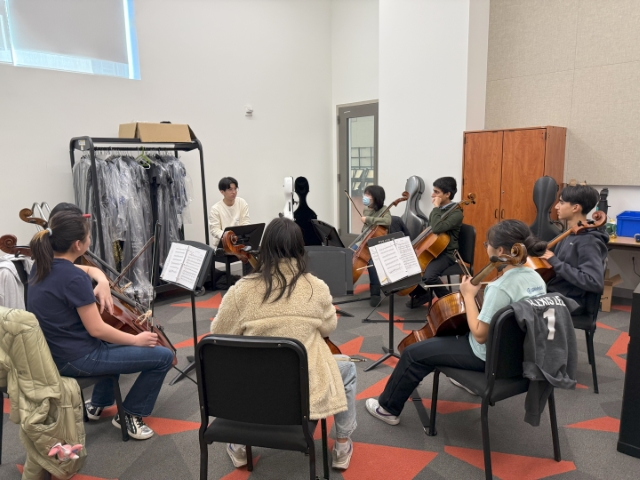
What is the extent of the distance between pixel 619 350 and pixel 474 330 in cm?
198

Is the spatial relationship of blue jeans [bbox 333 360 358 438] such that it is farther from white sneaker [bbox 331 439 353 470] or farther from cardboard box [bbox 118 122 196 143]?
cardboard box [bbox 118 122 196 143]

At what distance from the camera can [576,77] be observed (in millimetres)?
4340

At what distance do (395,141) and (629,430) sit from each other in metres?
3.60

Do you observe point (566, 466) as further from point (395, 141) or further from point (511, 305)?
point (395, 141)

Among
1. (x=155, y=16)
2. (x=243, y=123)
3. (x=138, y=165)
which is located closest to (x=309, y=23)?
(x=243, y=123)

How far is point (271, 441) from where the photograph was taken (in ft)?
5.26

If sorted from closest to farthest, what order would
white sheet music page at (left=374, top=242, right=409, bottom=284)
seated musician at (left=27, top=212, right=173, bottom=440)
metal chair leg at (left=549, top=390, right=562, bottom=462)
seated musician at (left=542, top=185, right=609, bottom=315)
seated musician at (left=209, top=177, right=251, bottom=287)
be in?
seated musician at (left=27, top=212, right=173, bottom=440) → metal chair leg at (left=549, top=390, right=562, bottom=462) → seated musician at (left=542, top=185, right=609, bottom=315) → white sheet music page at (left=374, top=242, right=409, bottom=284) → seated musician at (left=209, top=177, right=251, bottom=287)

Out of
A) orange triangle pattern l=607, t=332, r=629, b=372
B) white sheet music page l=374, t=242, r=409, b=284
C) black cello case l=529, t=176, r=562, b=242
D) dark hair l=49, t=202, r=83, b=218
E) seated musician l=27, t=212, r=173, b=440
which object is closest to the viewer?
seated musician l=27, t=212, r=173, b=440

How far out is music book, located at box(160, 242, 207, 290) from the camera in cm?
260

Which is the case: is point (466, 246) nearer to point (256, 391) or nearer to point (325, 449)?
point (325, 449)

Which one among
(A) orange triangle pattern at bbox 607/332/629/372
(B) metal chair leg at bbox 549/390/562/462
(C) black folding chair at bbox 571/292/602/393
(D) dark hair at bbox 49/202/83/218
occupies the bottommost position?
(A) orange triangle pattern at bbox 607/332/629/372

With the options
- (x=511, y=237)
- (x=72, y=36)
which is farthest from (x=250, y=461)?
(x=72, y=36)

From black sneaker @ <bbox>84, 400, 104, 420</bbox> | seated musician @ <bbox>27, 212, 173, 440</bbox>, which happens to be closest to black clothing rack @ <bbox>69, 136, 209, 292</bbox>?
black sneaker @ <bbox>84, 400, 104, 420</bbox>

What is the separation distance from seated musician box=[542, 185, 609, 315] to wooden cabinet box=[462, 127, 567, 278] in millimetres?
1534
